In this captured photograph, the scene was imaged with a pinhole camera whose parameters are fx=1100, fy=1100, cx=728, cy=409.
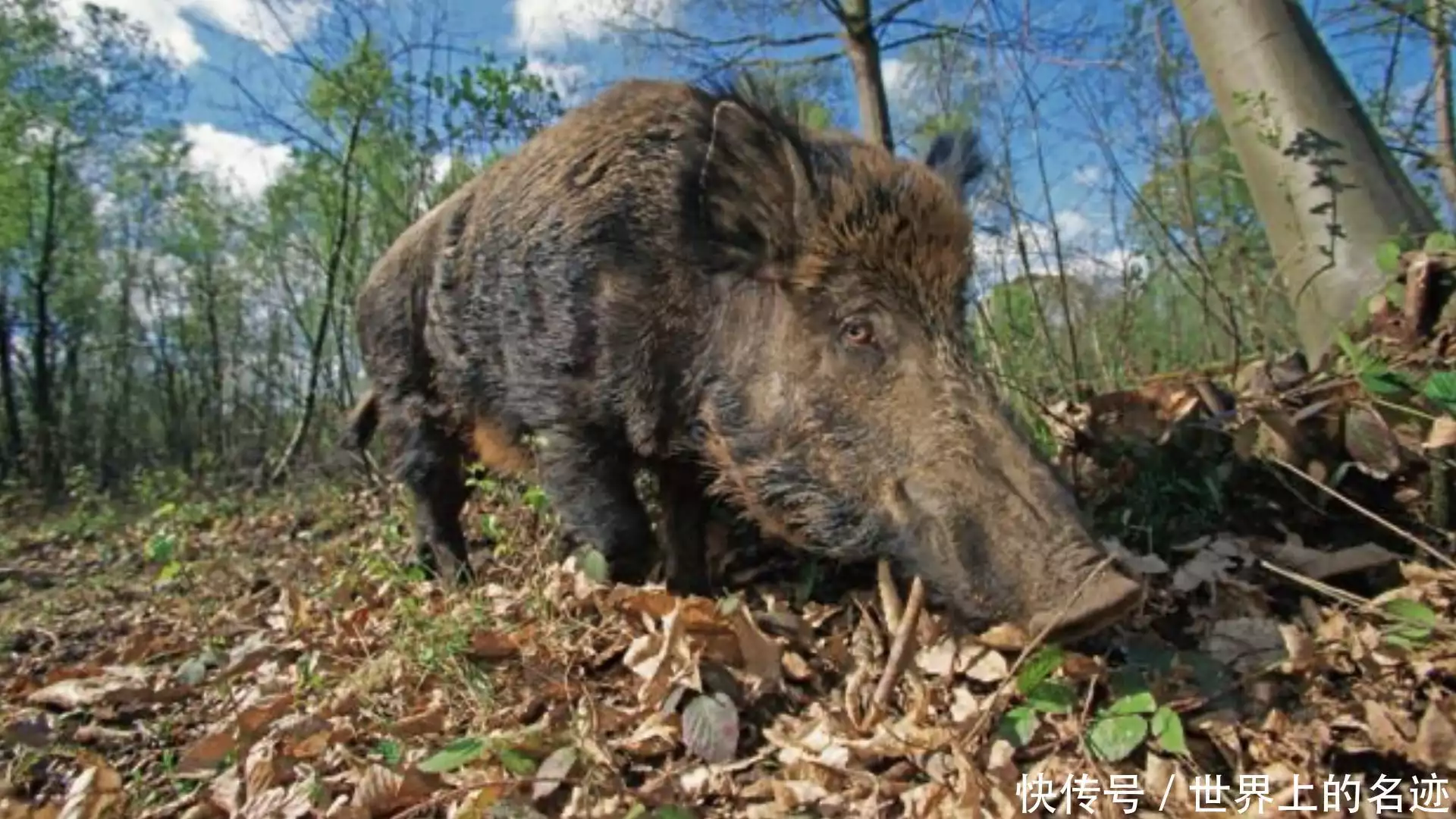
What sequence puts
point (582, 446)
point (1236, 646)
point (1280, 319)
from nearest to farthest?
1. point (1236, 646)
2. point (582, 446)
3. point (1280, 319)

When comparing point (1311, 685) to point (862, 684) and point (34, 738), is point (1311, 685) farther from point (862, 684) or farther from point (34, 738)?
point (34, 738)

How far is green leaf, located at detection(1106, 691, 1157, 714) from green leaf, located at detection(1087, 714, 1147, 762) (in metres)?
0.01

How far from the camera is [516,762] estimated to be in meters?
2.53

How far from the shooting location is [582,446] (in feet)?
12.4

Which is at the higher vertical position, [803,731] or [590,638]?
[590,638]

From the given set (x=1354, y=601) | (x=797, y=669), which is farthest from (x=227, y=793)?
(x=1354, y=601)

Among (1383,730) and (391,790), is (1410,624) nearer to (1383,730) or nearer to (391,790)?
(1383,730)

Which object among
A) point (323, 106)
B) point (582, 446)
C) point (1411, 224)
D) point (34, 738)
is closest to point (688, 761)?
point (582, 446)

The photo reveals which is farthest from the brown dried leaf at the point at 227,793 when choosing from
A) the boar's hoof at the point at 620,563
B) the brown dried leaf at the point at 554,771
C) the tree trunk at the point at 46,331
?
the tree trunk at the point at 46,331

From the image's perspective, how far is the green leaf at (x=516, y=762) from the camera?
252 centimetres

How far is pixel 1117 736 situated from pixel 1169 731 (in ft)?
0.38

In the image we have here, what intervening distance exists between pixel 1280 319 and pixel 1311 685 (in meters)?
4.66

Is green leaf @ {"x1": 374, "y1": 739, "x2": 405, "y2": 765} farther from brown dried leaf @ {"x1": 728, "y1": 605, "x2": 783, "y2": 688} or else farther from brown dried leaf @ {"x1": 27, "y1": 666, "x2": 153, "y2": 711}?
brown dried leaf @ {"x1": 27, "y1": 666, "x2": 153, "y2": 711}

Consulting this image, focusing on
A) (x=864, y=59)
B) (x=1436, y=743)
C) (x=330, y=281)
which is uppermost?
(x=330, y=281)
